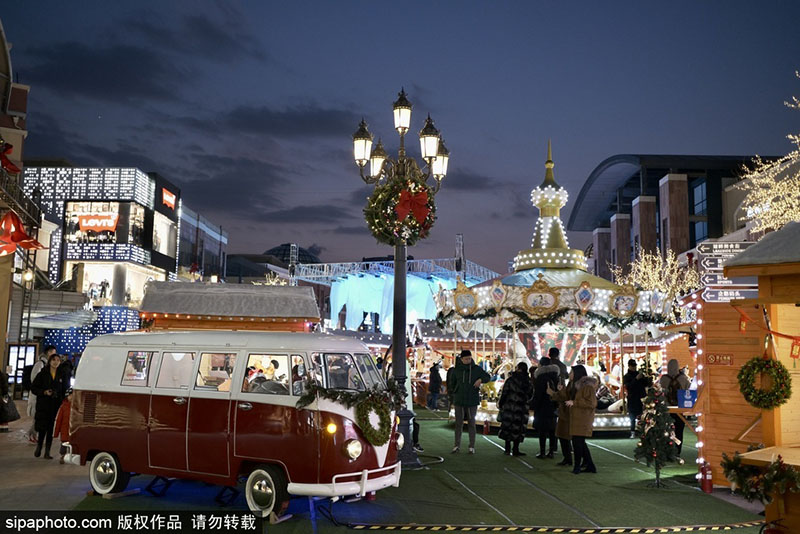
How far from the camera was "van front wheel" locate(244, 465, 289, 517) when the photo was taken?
8109mm

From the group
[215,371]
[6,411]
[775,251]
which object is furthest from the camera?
[6,411]

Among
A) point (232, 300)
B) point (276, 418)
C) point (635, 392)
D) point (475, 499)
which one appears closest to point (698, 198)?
point (635, 392)

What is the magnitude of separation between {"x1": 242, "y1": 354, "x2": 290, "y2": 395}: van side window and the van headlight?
89 centimetres

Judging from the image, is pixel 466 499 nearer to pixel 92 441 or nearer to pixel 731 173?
pixel 92 441

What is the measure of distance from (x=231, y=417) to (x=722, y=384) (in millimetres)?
6824

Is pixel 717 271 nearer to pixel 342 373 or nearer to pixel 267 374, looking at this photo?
pixel 342 373

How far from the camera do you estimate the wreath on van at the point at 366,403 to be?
8.12m

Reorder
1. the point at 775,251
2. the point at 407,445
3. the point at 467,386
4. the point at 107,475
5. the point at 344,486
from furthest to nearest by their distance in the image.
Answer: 1. the point at 467,386
2. the point at 407,445
3. the point at 107,475
4. the point at 344,486
5. the point at 775,251

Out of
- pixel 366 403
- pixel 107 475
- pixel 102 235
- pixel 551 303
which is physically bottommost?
pixel 107 475

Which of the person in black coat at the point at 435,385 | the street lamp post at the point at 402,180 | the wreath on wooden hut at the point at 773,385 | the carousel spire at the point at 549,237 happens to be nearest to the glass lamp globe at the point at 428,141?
the street lamp post at the point at 402,180

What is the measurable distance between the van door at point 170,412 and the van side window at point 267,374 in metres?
0.85

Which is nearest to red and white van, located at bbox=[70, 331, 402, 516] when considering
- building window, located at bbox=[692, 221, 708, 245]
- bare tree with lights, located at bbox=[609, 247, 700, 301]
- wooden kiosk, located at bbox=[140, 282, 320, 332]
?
wooden kiosk, located at bbox=[140, 282, 320, 332]

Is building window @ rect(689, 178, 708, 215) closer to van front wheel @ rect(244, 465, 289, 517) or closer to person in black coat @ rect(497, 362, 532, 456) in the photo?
person in black coat @ rect(497, 362, 532, 456)

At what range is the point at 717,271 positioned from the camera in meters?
10.5
